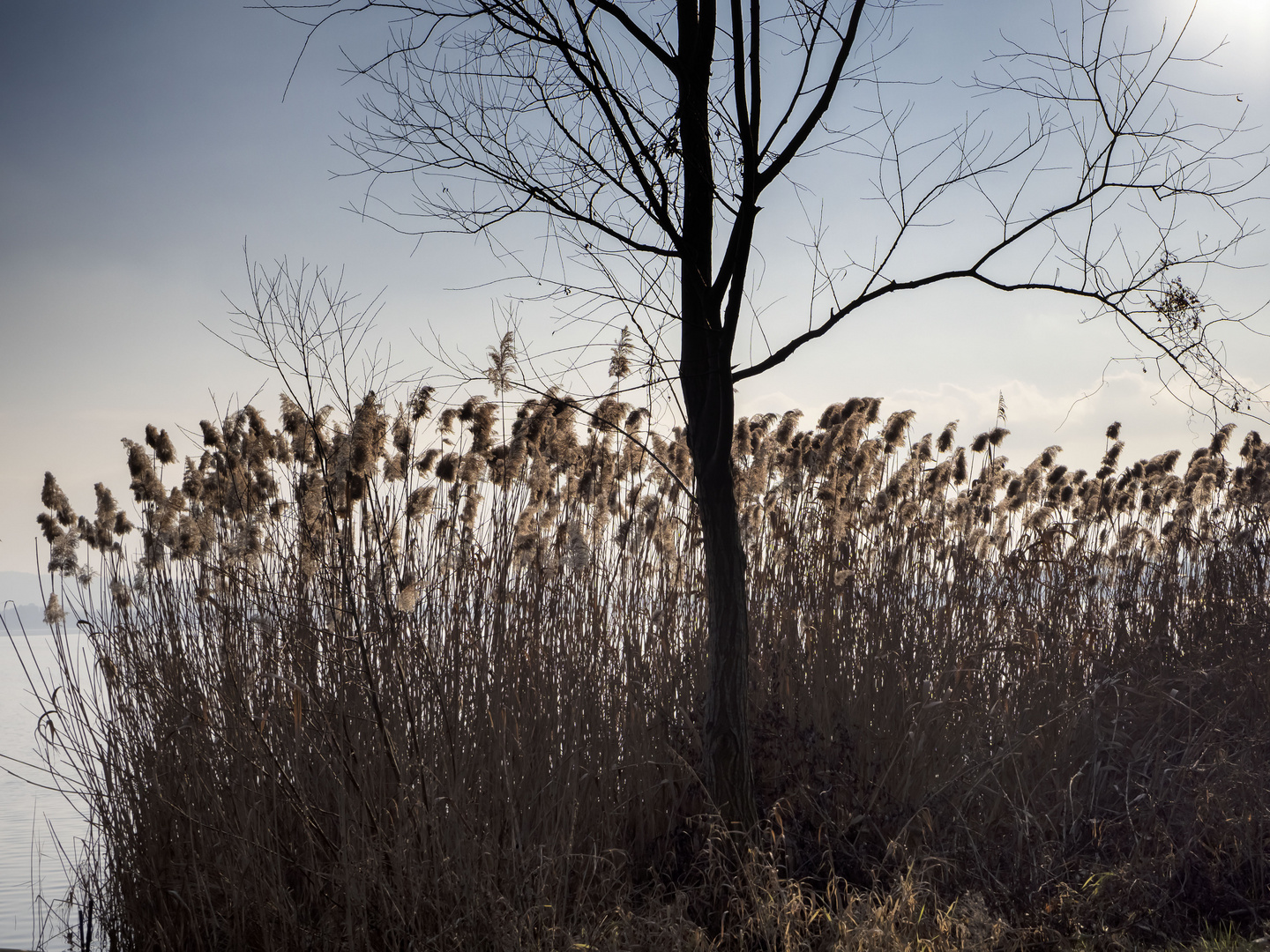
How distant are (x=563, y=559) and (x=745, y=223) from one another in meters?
1.55

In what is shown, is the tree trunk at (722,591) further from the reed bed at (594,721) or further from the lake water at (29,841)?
the lake water at (29,841)

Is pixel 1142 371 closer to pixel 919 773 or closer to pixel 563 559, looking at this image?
pixel 919 773

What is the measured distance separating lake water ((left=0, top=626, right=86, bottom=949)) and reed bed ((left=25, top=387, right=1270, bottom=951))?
0.62m

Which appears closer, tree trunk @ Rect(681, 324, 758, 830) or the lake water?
tree trunk @ Rect(681, 324, 758, 830)

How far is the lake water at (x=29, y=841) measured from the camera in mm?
4512

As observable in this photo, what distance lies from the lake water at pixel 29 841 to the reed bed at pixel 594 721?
618mm

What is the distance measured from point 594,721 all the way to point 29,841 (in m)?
5.26

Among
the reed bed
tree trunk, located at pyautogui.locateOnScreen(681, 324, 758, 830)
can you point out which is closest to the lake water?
the reed bed

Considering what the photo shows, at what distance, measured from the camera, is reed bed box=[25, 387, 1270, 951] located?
122 inches

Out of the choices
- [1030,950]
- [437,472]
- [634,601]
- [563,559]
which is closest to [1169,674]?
[1030,950]

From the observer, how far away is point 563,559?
13.2 ft

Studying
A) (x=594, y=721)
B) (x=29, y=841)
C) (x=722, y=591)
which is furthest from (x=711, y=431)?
(x=29, y=841)

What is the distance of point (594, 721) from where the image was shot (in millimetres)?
3766

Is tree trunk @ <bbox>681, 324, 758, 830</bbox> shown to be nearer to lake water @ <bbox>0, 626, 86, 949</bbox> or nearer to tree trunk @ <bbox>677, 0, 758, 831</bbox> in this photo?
tree trunk @ <bbox>677, 0, 758, 831</bbox>
